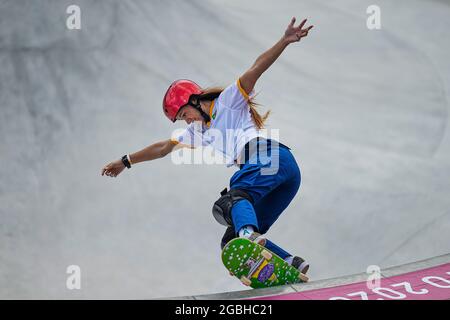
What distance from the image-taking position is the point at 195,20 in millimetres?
8031

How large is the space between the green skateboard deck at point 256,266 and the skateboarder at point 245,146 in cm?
9

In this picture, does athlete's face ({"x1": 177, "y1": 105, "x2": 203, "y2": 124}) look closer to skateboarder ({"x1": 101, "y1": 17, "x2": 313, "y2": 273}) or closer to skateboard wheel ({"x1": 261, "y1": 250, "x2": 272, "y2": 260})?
skateboarder ({"x1": 101, "y1": 17, "x2": 313, "y2": 273})

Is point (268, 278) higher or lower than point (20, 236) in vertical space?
lower

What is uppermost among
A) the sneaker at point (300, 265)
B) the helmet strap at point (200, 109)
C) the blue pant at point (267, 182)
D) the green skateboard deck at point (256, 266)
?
the helmet strap at point (200, 109)

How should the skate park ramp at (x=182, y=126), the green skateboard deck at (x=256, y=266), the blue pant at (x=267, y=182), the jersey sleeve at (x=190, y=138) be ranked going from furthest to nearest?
the skate park ramp at (x=182, y=126)
the jersey sleeve at (x=190, y=138)
the blue pant at (x=267, y=182)
the green skateboard deck at (x=256, y=266)

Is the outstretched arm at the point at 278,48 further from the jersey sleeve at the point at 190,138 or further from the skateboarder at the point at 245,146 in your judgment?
the jersey sleeve at the point at 190,138

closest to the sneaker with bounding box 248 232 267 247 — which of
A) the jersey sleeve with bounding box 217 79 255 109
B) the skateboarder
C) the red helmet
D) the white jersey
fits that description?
the skateboarder

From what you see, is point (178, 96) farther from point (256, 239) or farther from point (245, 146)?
point (256, 239)

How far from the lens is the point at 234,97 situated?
4016 millimetres

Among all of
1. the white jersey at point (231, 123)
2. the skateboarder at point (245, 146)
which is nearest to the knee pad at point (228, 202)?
the skateboarder at point (245, 146)

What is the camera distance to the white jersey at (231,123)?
13.2 feet

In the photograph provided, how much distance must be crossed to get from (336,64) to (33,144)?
11.7 feet

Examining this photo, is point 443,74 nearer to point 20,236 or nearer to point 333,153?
point 333,153

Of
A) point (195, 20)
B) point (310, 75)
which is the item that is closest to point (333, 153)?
point (310, 75)
